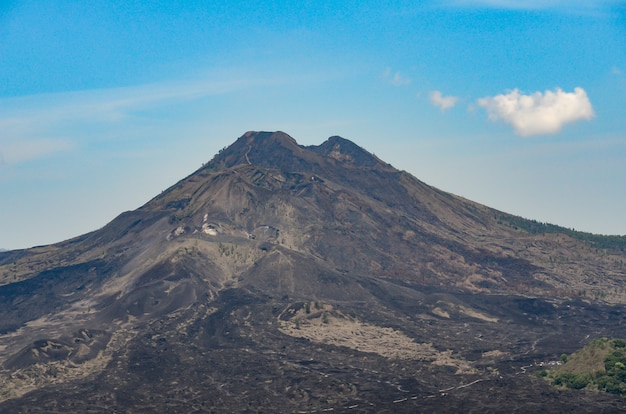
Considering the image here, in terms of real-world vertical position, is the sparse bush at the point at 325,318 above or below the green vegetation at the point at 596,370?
above

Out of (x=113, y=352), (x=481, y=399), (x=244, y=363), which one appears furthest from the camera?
(x=113, y=352)

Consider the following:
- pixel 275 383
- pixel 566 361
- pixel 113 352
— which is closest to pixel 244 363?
pixel 275 383

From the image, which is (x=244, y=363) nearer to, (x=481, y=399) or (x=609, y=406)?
(x=481, y=399)

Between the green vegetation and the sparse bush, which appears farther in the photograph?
the sparse bush

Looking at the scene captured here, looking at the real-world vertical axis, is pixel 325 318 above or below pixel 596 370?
above

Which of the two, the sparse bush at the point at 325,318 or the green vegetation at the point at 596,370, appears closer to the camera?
the green vegetation at the point at 596,370

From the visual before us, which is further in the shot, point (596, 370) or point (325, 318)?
point (325, 318)

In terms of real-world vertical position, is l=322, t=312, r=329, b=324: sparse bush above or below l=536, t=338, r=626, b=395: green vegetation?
above

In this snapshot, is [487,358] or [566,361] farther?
[487,358]
